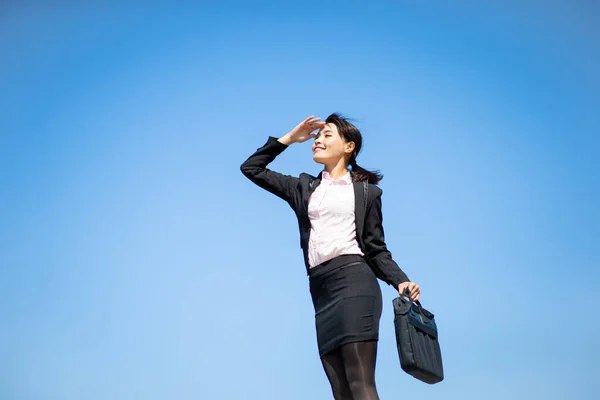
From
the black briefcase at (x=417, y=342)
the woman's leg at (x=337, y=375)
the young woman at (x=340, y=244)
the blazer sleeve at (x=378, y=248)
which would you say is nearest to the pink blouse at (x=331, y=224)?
the young woman at (x=340, y=244)

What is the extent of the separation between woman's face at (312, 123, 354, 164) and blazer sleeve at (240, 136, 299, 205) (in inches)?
10.6

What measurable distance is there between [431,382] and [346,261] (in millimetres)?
1000

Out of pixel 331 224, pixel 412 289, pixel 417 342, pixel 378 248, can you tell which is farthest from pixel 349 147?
pixel 417 342

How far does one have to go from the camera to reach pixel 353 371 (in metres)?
4.65

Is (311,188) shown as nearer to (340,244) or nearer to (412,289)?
(340,244)

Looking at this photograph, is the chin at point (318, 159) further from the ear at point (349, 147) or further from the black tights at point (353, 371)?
the black tights at point (353, 371)

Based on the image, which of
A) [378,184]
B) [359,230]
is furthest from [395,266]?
[378,184]

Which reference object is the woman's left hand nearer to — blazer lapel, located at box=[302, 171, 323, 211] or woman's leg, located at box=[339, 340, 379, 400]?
woman's leg, located at box=[339, 340, 379, 400]

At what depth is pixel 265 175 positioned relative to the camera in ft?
18.3

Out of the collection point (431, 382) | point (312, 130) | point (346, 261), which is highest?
point (312, 130)

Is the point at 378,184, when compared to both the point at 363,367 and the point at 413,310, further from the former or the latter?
the point at 363,367

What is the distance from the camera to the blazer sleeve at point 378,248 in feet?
16.9

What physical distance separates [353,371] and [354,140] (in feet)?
6.18

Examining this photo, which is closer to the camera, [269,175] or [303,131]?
[269,175]
